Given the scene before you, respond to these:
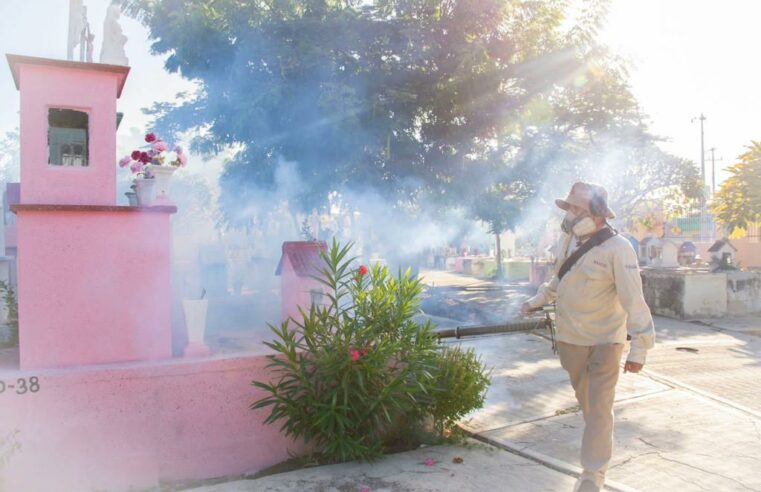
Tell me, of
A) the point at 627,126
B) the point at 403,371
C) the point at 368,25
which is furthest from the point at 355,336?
the point at 627,126

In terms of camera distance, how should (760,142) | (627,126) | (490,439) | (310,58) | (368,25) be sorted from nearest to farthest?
(490,439) → (310,58) → (368,25) → (760,142) → (627,126)

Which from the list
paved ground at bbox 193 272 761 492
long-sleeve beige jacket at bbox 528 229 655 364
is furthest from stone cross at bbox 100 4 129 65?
long-sleeve beige jacket at bbox 528 229 655 364

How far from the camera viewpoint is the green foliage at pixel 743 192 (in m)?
16.4

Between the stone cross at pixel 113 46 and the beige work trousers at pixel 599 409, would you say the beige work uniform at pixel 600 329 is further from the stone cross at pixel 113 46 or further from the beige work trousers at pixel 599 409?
the stone cross at pixel 113 46

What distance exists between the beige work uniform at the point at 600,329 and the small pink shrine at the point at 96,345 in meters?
2.59

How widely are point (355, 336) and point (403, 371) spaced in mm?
460

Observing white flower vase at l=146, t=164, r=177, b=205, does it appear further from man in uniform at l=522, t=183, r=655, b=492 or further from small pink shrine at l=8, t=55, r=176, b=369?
man in uniform at l=522, t=183, r=655, b=492

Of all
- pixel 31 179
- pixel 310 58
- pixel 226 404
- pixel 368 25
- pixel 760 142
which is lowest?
pixel 226 404

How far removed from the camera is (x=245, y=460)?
17.5ft

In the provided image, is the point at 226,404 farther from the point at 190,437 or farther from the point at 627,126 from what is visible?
the point at 627,126

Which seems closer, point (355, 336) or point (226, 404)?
point (355, 336)

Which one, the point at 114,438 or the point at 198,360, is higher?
the point at 198,360

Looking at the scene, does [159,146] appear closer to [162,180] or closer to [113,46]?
[162,180]

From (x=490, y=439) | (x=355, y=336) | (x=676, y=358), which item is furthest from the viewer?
(x=676, y=358)
